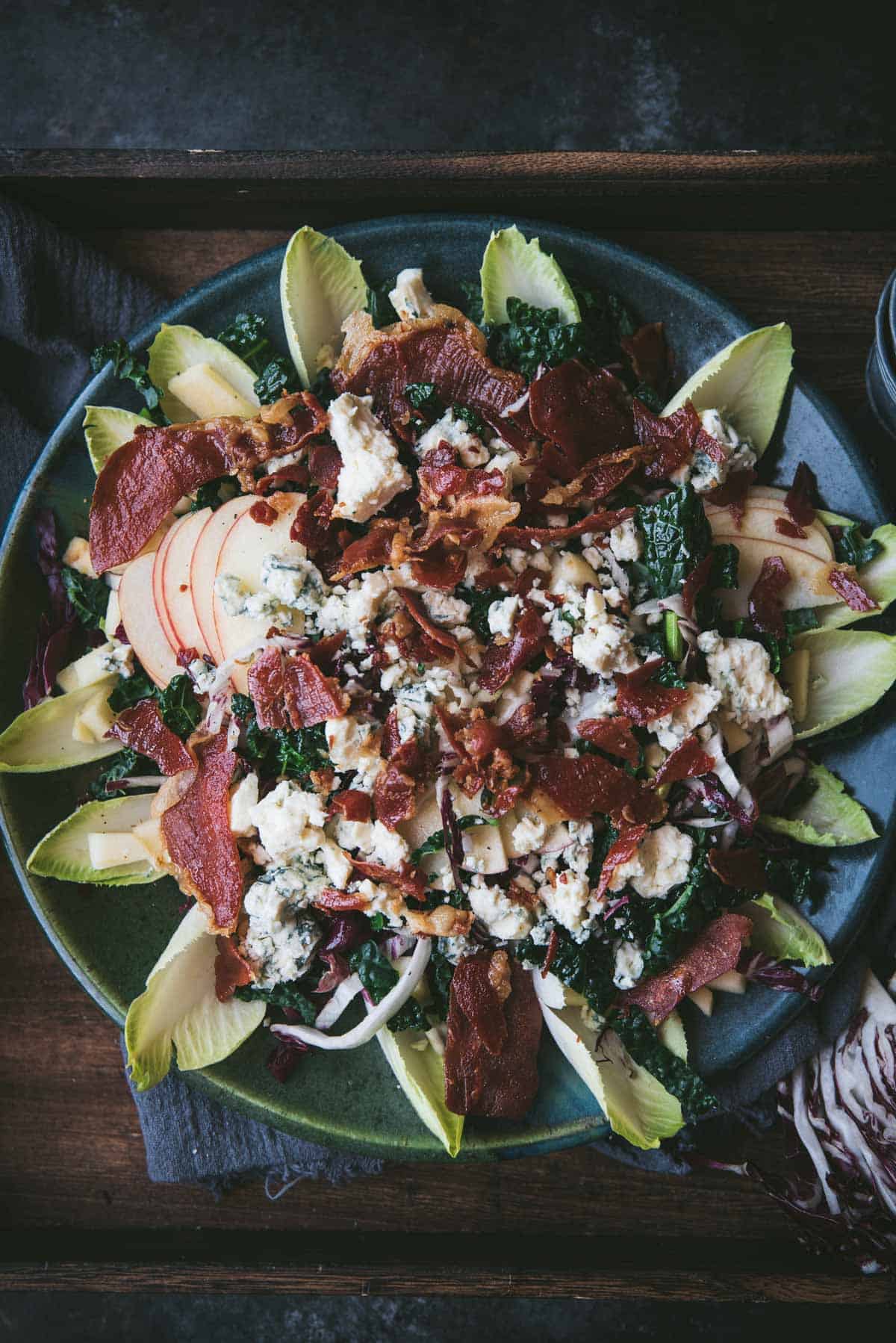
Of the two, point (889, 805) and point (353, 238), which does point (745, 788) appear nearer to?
point (889, 805)

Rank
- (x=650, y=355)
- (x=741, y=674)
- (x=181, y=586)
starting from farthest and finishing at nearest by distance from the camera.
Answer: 1. (x=650, y=355)
2. (x=181, y=586)
3. (x=741, y=674)

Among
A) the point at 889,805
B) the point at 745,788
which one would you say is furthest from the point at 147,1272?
the point at 889,805

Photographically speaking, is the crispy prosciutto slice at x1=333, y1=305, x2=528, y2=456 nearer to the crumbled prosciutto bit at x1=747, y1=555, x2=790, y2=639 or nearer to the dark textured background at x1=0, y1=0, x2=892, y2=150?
the crumbled prosciutto bit at x1=747, y1=555, x2=790, y2=639

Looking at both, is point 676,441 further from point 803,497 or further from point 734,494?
point 803,497

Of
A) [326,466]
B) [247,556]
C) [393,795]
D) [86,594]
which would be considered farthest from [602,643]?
[86,594]

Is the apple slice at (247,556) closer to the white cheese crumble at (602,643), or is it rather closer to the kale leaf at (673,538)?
the white cheese crumble at (602,643)

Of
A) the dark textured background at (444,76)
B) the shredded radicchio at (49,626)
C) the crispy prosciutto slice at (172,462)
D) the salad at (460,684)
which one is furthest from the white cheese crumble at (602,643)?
the dark textured background at (444,76)

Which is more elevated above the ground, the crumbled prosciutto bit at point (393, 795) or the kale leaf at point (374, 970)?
the crumbled prosciutto bit at point (393, 795)

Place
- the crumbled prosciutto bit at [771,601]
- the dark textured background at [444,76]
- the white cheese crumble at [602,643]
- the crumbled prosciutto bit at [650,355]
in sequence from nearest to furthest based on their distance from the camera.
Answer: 1. the white cheese crumble at [602,643]
2. the crumbled prosciutto bit at [771,601]
3. the crumbled prosciutto bit at [650,355]
4. the dark textured background at [444,76]
